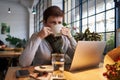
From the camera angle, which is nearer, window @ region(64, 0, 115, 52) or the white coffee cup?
the white coffee cup

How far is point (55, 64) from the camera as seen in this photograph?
121 cm

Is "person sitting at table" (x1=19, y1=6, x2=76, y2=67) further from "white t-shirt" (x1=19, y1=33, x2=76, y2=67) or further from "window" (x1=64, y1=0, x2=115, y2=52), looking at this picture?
"window" (x1=64, y1=0, x2=115, y2=52)

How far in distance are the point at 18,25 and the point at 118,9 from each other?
9.17 m

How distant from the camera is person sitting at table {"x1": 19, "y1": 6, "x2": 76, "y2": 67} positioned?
1.59 m

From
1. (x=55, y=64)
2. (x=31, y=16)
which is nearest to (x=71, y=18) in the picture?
(x=55, y=64)

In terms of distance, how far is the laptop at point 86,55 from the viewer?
3.97 ft

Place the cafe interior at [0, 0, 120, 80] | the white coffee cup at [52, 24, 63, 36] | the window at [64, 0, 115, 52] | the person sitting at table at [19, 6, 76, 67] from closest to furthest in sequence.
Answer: the cafe interior at [0, 0, 120, 80]
the white coffee cup at [52, 24, 63, 36]
the person sitting at table at [19, 6, 76, 67]
the window at [64, 0, 115, 52]

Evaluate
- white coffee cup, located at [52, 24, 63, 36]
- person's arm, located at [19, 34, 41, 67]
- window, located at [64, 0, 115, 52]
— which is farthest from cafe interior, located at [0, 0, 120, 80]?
white coffee cup, located at [52, 24, 63, 36]

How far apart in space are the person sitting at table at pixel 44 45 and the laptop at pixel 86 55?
31 cm

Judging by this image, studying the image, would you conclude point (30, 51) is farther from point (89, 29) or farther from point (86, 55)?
point (89, 29)

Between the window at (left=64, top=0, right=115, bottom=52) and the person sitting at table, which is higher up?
the window at (left=64, top=0, right=115, bottom=52)

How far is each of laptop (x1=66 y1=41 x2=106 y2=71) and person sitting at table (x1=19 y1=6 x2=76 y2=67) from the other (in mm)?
314

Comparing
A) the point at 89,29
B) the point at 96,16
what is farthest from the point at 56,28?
the point at 96,16

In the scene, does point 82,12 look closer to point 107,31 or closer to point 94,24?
point 94,24
